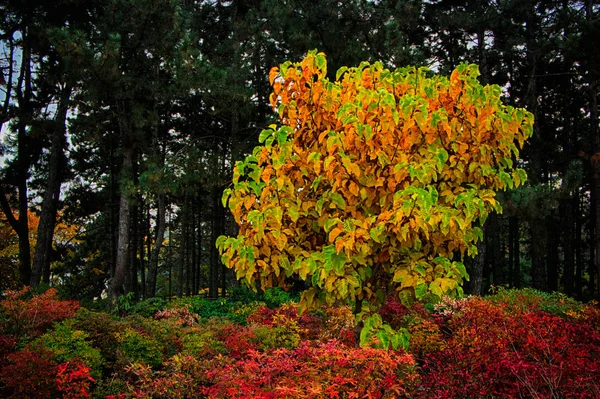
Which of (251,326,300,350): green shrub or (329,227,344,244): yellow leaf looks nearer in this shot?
(329,227,344,244): yellow leaf

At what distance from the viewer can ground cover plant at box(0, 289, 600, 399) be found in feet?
10.7

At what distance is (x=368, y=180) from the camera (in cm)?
404

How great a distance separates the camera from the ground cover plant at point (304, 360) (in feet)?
10.7

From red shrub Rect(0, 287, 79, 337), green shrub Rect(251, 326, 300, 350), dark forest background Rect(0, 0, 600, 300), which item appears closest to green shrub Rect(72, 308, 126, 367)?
red shrub Rect(0, 287, 79, 337)

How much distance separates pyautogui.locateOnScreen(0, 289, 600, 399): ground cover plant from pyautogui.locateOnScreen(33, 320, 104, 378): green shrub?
11mm

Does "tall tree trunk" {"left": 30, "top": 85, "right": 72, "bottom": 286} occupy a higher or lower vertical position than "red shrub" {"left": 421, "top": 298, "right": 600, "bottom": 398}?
higher

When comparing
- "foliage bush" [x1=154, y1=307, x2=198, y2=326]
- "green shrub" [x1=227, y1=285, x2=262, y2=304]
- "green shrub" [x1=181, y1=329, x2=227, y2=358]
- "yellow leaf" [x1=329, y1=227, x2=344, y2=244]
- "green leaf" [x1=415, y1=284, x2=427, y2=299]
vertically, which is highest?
"yellow leaf" [x1=329, y1=227, x2=344, y2=244]

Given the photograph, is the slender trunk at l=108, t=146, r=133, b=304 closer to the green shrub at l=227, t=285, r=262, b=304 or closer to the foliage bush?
the green shrub at l=227, t=285, r=262, b=304

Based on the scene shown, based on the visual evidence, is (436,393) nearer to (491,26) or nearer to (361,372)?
(361,372)

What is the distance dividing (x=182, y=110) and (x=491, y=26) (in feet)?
36.9

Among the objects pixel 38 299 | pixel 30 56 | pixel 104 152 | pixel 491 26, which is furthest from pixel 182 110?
pixel 38 299

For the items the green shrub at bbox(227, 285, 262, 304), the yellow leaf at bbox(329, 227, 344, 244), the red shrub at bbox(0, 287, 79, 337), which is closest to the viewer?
the yellow leaf at bbox(329, 227, 344, 244)

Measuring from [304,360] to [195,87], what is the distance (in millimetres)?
8110

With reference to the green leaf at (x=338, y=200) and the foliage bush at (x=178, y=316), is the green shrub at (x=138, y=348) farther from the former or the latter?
the green leaf at (x=338, y=200)
